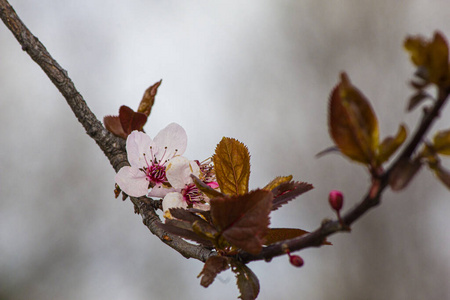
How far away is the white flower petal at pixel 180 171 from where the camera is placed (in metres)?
0.39

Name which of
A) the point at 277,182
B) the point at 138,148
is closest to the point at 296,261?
the point at 277,182

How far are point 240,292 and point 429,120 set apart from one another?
7.1 inches

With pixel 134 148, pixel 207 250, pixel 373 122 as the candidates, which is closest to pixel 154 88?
pixel 134 148

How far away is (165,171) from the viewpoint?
1.29 ft

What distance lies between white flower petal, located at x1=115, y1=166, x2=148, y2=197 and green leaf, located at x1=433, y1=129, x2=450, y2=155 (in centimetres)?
26

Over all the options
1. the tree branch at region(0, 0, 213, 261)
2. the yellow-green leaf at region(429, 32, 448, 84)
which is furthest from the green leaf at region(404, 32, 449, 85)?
the tree branch at region(0, 0, 213, 261)

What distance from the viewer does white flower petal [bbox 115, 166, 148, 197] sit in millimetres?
406

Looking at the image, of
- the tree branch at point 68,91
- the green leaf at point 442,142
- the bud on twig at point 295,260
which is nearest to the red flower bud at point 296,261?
the bud on twig at point 295,260

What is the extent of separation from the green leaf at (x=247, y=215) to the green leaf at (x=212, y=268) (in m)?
0.03

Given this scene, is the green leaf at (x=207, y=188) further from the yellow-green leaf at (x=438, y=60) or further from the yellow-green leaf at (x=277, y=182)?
the yellow-green leaf at (x=438, y=60)

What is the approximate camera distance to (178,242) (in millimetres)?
372

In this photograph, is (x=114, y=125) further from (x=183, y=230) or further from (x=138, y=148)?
(x=183, y=230)

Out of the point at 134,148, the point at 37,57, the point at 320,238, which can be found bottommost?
the point at 320,238

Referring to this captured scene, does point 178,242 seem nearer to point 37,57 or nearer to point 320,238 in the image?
point 320,238
